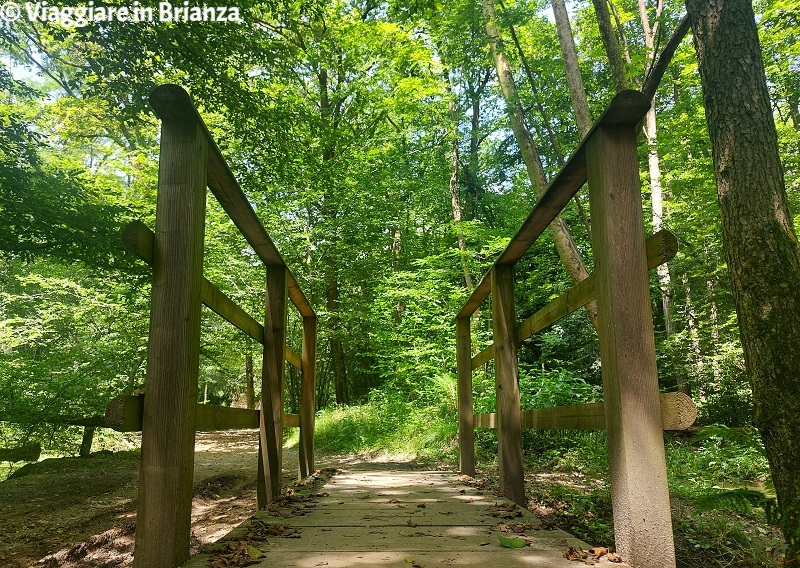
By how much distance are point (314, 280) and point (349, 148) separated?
3249 millimetres

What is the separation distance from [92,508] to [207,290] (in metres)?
4.76

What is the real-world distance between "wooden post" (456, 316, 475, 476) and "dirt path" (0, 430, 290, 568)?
210 centimetres

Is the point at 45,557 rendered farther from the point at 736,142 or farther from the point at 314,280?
the point at 314,280

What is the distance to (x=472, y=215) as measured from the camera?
17.1 metres

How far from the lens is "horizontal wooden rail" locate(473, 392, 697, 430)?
1.66 metres

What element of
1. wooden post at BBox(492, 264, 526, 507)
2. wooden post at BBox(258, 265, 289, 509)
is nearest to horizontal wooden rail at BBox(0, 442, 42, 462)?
wooden post at BBox(258, 265, 289, 509)

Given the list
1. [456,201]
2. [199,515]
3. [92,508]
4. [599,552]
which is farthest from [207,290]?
[456,201]

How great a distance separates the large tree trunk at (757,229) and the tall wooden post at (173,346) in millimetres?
2510

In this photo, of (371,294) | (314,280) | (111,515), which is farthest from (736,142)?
(371,294)

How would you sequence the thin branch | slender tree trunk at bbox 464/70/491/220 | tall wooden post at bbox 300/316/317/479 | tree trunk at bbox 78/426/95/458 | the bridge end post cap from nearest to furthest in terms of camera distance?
the bridge end post cap, the thin branch, tall wooden post at bbox 300/316/317/479, tree trunk at bbox 78/426/95/458, slender tree trunk at bbox 464/70/491/220

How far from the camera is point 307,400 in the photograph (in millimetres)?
5121

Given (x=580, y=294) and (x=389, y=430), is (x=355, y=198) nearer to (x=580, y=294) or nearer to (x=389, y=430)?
(x=389, y=430)

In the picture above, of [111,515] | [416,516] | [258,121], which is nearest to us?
[416,516]

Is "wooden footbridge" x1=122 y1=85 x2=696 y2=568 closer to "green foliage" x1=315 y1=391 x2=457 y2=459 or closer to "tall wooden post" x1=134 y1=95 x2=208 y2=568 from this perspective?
"tall wooden post" x1=134 y1=95 x2=208 y2=568
